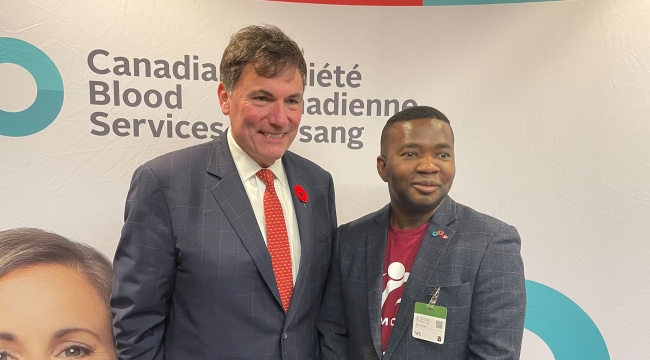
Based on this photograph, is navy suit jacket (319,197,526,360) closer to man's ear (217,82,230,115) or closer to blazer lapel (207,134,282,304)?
blazer lapel (207,134,282,304)

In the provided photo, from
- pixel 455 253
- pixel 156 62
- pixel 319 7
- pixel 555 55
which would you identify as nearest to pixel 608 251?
pixel 555 55

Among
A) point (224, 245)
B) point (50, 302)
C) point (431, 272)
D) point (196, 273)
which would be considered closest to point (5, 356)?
point (50, 302)

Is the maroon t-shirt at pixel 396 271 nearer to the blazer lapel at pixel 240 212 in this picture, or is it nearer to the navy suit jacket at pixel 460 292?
the navy suit jacket at pixel 460 292

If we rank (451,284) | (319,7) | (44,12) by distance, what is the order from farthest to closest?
(319,7) < (44,12) < (451,284)

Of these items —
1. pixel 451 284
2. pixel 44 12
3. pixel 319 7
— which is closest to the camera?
pixel 451 284

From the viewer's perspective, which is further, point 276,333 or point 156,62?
point 156,62

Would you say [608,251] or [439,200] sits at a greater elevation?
[439,200]

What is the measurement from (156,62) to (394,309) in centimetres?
161

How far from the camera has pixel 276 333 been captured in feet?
4.92

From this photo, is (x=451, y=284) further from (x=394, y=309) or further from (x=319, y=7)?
(x=319, y=7)

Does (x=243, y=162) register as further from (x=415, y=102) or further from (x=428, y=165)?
(x=415, y=102)

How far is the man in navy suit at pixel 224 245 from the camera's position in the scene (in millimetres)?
1428

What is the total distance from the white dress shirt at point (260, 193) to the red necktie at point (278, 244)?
20mm

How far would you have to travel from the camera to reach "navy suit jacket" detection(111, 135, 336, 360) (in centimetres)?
142
